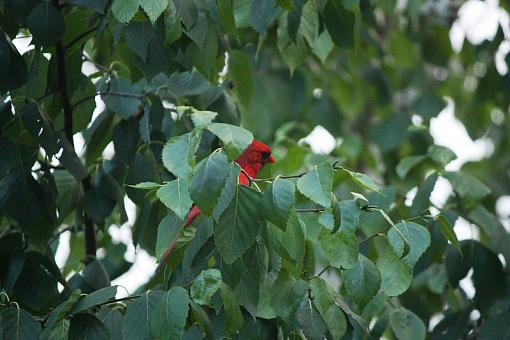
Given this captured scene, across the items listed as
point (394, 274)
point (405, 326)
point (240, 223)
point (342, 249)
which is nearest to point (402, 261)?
point (394, 274)

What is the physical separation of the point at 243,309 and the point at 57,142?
28.3 inches

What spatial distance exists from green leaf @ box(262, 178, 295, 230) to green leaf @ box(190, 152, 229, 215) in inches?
5.1

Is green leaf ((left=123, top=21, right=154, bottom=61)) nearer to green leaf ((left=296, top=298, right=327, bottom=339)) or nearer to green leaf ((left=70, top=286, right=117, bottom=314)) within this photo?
green leaf ((left=70, top=286, right=117, bottom=314))

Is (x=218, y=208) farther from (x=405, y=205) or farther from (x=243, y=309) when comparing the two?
(x=405, y=205)

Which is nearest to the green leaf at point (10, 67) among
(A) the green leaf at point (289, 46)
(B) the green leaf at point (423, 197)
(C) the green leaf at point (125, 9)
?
(C) the green leaf at point (125, 9)

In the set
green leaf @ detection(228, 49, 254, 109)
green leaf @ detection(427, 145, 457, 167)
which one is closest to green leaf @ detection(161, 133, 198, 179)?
green leaf @ detection(228, 49, 254, 109)

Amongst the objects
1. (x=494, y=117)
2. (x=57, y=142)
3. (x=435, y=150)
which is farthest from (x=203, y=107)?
(x=494, y=117)

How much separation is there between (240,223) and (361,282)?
34 centimetres

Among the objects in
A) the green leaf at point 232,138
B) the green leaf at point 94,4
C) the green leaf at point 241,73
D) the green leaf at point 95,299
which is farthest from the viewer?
the green leaf at point 241,73

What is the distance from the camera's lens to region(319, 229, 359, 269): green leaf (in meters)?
2.02

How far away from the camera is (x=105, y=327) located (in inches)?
83.0

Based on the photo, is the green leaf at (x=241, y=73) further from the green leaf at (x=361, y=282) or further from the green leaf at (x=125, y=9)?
the green leaf at (x=361, y=282)

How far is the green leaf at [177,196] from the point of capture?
1.90 meters

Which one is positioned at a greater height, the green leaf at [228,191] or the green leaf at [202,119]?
the green leaf at [202,119]
